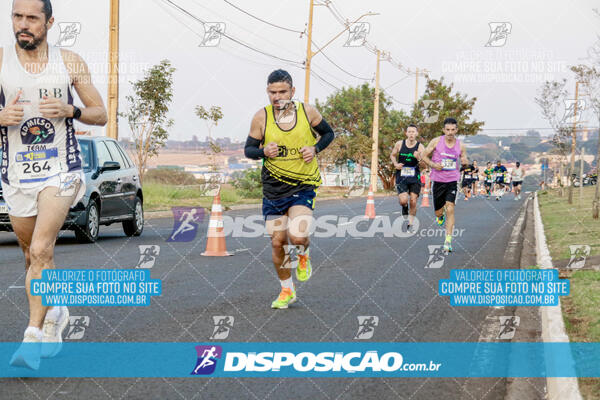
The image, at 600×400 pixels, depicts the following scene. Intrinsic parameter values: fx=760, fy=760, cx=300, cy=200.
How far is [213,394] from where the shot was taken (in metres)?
4.41

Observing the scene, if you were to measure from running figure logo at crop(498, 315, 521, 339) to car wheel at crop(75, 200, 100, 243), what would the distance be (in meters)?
7.75

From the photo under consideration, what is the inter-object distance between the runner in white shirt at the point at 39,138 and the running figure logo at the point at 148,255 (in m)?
4.74

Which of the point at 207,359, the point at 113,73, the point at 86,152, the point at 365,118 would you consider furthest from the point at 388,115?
the point at 207,359

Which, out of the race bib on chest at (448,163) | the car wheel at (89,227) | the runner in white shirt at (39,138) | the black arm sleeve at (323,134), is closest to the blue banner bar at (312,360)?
the runner in white shirt at (39,138)

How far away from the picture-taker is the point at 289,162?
683cm

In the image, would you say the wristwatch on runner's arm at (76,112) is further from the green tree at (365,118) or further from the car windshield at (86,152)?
the green tree at (365,118)

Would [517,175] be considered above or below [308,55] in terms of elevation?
below

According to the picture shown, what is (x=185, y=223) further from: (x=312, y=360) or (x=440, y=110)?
(x=440, y=110)

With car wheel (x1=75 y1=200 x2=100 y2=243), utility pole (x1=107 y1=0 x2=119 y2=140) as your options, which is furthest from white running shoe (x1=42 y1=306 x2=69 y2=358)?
utility pole (x1=107 y1=0 x2=119 y2=140)

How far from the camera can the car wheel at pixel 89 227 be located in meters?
12.5

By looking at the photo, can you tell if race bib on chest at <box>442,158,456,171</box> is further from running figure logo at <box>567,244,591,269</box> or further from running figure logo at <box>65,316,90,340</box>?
running figure logo at <box>65,316,90,340</box>

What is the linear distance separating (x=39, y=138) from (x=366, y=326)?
2.94 meters

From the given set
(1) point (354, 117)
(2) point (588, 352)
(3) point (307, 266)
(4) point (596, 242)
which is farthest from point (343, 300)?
(1) point (354, 117)

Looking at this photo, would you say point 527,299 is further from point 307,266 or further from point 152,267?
point 152,267
